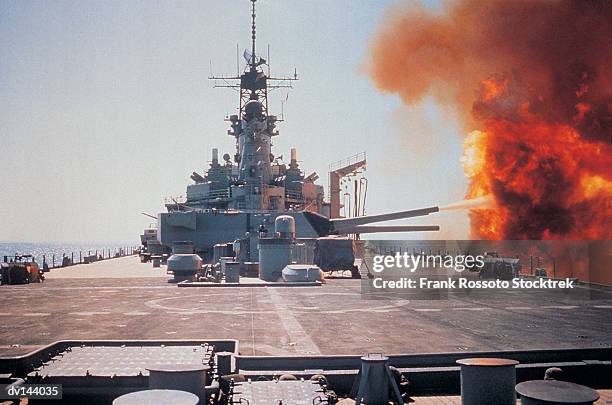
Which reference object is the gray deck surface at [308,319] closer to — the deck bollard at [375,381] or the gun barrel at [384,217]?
the deck bollard at [375,381]

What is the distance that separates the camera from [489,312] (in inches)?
733

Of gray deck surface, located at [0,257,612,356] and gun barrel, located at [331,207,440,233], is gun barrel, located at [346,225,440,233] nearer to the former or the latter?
gun barrel, located at [331,207,440,233]

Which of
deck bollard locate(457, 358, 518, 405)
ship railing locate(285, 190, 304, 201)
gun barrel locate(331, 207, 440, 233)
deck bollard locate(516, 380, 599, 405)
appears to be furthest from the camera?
ship railing locate(285, 190, 304, 201)

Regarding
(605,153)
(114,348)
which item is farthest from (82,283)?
(605,153)

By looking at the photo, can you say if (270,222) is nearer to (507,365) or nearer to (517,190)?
(517,190)

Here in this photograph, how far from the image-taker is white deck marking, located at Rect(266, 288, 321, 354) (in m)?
12.2

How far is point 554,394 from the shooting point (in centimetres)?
627

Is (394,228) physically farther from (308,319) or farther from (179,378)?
(179,378)

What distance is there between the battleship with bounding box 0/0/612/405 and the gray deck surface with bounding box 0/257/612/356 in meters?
0.06

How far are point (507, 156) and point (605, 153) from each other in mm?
3193

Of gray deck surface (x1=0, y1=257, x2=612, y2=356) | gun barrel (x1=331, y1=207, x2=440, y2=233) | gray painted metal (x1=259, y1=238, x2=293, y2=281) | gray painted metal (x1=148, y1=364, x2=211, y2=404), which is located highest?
gun barrel (x1=331, y1=207, x2=440, y2=233)

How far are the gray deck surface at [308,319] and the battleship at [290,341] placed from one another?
2.6 inches

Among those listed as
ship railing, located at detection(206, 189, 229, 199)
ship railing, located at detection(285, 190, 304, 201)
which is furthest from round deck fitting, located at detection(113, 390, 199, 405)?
ship railing, located at detection(285, 190, 304, 201)

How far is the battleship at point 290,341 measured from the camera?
7.76 m
